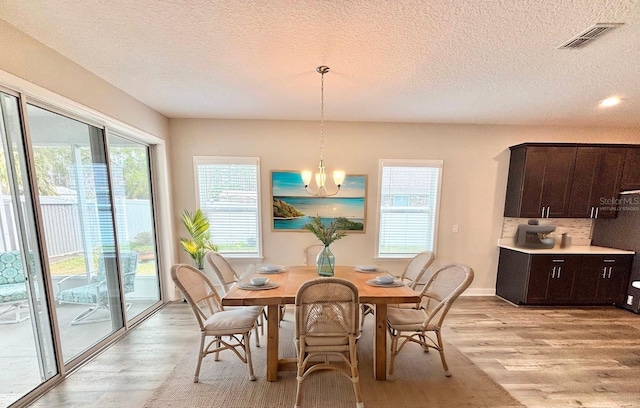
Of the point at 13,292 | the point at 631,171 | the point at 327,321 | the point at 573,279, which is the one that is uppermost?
the point at 631,171

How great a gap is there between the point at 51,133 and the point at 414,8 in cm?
299

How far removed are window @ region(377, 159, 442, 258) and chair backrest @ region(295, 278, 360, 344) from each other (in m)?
2.22

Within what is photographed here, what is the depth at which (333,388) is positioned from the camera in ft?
6.50

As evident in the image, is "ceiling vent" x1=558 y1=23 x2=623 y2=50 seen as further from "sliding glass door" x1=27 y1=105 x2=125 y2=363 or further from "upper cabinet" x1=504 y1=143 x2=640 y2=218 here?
"sliding glass door" x1=27 y1=105 x2=125 y2=363

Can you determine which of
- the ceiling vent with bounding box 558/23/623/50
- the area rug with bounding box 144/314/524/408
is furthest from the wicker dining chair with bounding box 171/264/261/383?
the ceiling vent with bounding box 558/23/623/50

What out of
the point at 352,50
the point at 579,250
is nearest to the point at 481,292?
the point at 579,250

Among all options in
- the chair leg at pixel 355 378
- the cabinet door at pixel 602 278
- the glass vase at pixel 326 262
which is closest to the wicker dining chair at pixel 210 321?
the glass vase at pixel 326 262

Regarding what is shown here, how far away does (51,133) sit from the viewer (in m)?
2.07

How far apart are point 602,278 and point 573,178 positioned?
1.49 meters

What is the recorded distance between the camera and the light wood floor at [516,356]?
1920mm

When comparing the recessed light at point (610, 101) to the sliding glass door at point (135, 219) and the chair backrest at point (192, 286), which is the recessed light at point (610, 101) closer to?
the chair backrest at point (192, 286)

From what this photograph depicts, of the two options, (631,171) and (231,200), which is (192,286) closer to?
(231,200)

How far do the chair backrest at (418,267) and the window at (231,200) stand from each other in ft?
7.30

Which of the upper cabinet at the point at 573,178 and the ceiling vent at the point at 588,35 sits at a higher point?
the ceiling vent at the point at 588,35
